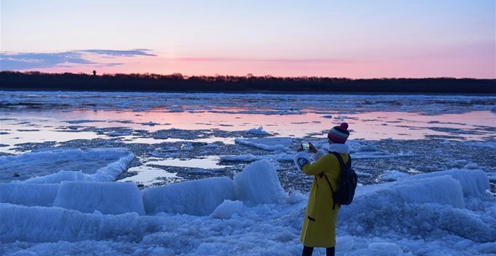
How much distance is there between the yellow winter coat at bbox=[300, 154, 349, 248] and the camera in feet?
12.2

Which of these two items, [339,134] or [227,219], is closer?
[339,134]

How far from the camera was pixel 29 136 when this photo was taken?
41.7 ft

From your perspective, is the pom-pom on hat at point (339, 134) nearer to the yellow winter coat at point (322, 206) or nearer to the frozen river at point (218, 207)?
the yellow winter coat at point (322, 206)

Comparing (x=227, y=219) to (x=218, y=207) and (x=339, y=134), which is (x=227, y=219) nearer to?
Answer: (x=218, y=207)

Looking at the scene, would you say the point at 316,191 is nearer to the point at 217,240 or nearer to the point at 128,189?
the point at 217,240

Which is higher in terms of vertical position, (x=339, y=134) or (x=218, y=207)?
(x=339, y=134)

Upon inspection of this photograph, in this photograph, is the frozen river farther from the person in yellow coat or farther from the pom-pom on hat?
the pom-pom on hat

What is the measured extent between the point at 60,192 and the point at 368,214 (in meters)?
3.64

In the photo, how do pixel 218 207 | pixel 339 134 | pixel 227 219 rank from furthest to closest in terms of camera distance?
pixel 218 207 < pixel 227 219 < pixel 339 134

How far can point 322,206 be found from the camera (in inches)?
150

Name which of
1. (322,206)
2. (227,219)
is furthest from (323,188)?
(227,219)

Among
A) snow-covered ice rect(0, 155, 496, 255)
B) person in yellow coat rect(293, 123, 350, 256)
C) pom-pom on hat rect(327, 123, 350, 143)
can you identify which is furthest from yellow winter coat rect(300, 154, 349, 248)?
snow-covered ice rect(0, 155, 496, 255)

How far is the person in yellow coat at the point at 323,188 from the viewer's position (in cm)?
374

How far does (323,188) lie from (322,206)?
5.9 inches
